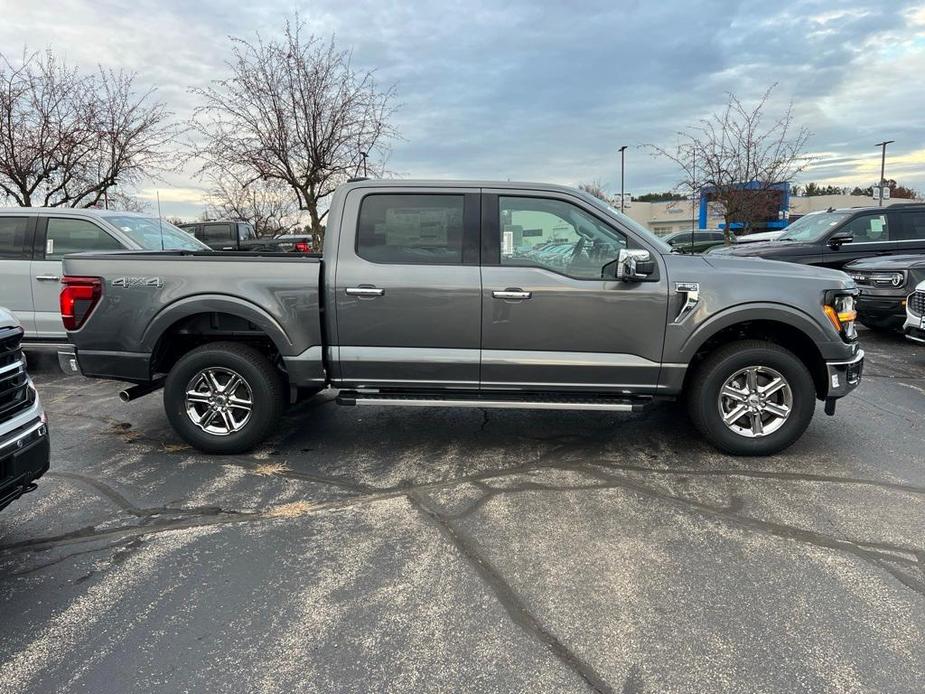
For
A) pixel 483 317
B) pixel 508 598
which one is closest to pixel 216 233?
pixel 483 317

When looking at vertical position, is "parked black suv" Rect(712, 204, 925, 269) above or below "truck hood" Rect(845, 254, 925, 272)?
above

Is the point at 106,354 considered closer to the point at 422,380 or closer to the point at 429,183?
the point at 422,380

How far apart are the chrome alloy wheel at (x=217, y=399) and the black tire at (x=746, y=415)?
3397 mm

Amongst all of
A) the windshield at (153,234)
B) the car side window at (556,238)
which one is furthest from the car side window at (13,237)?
the car side window at (556,238)

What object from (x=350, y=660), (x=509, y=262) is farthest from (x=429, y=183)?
(x=350, y=660)

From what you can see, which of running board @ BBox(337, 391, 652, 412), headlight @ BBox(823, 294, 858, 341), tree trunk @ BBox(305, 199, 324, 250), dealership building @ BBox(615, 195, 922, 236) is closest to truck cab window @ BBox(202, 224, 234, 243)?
tree trunk @ BBox(305, 199, 324, 250)

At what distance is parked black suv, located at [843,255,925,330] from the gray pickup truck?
4918 millimetres

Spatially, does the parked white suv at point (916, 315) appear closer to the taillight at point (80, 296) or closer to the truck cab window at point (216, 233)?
the taillight at point (80, 296)

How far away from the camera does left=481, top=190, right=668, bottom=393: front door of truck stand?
14.4 ft

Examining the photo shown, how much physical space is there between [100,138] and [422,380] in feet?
48.0

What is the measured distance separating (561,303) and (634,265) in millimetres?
565

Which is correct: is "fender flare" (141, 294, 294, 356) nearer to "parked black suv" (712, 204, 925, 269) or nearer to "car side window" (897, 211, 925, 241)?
"parked black suv" (712, 204, 925, 269)

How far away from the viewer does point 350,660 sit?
8.09 ft

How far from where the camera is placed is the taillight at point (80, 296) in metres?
4.57
